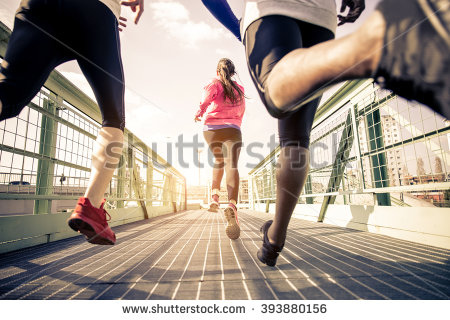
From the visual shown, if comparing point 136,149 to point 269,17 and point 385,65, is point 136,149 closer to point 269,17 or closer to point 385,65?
point 269,17

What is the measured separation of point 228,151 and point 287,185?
1.23 metres

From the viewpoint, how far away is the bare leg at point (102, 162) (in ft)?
3.21

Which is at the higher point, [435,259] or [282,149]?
[282,149]

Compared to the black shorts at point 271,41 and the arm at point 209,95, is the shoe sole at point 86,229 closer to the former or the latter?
the black shorts at point 271,41

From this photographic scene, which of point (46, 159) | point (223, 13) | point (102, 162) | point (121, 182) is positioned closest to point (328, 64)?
point (223, 13)

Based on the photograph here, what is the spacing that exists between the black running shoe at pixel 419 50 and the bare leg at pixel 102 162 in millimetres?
989

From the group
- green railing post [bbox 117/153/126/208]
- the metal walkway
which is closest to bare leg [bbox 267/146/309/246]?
the metal walkway

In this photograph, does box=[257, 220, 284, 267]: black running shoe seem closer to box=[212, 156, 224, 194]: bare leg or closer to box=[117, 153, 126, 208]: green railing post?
Result: box=[212, 156, 224, 194]: bare leg

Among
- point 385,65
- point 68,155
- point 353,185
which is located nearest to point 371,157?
point 353,185

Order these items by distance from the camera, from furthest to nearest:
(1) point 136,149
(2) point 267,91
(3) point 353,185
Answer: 1. (1) point 136,149
2. (3) point 353,185
3. (2) point 267,91

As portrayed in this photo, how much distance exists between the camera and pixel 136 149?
4.21 meters

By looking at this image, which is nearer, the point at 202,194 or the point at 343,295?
the point at 343,295

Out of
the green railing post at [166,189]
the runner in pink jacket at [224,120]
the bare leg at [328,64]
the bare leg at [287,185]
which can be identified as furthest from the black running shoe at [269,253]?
the green railing post at [166,189]

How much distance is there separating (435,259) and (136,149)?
4076 millimetres
